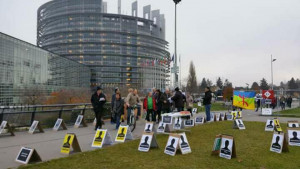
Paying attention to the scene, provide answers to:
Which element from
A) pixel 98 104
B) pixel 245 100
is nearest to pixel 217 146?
pixel 98 104

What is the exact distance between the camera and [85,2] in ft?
423

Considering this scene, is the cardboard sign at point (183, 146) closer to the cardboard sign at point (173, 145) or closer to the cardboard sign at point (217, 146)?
the cardboard sign at point (173, 145)

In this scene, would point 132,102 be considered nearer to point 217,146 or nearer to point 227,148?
point 217,146

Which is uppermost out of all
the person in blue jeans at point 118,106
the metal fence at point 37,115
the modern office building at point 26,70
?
the modern office building at point 26,70

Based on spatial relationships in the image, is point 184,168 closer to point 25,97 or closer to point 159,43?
point 25,97

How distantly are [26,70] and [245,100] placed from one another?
5519cm

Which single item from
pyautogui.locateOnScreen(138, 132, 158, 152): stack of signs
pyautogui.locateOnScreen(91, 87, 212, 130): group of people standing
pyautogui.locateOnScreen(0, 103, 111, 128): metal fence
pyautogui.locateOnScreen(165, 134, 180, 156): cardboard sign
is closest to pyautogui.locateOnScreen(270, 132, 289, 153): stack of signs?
pyautogui.locateOnScreen(165, 134, 180, 156): cardboard sign

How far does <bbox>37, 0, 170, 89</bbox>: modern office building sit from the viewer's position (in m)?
126

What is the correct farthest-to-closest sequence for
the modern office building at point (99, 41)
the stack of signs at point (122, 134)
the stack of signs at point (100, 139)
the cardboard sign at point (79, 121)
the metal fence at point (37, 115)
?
1. the modern office building at point (99, 41)
2. the cardboard sign at point (79, 121)
3. the metal fence at point (37, 115)
4. the stack of signs at point (122, 134)
5. the stack of signs at point (100, 139)

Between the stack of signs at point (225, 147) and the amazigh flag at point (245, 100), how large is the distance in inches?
338

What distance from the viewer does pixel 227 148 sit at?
6.88 metres

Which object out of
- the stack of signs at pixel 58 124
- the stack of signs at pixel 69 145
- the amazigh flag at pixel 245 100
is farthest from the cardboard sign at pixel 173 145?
A: the amazigh flag at pixel 245 100

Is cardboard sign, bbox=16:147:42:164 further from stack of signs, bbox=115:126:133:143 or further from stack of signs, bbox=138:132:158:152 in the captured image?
stack of signs, bbox=115:126:133:143

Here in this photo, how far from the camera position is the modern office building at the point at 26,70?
48.7 meters
